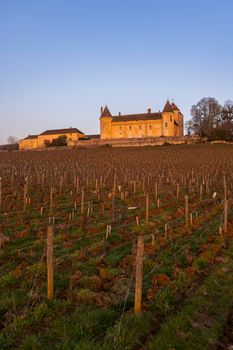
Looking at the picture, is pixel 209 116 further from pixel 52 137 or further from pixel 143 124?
pixel 52 137

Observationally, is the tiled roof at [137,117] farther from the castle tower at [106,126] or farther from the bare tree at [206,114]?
the bare tree at [206,114]

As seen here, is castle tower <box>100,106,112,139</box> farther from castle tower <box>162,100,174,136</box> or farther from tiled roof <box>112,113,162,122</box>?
castle tower <box>162,100,174,136</box>

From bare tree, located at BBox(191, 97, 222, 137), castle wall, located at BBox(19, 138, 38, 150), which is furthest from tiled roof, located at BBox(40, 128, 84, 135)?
bare tree, located at BBox(191, 97, 222, 137)

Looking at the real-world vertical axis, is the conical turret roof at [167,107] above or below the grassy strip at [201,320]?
above

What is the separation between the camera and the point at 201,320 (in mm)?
5387

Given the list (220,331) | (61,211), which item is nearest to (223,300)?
(220,331)

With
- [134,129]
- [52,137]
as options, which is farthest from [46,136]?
[134,129]

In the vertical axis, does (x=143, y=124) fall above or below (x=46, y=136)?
above

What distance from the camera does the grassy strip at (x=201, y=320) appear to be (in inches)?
186

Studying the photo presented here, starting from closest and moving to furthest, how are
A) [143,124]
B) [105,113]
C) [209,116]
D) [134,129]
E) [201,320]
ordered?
1. [201,320]
2. [209,116]
3. [143,124]
4. [134,129]
5. [105,113]

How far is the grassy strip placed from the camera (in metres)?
4.73

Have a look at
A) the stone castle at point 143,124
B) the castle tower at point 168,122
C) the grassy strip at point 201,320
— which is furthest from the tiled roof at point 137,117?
the grassy strip at point 201,320

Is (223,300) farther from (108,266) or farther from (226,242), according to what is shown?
(226,242)

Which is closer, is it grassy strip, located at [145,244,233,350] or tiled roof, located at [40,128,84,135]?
grassy strip, located at [145,244,233,350]
